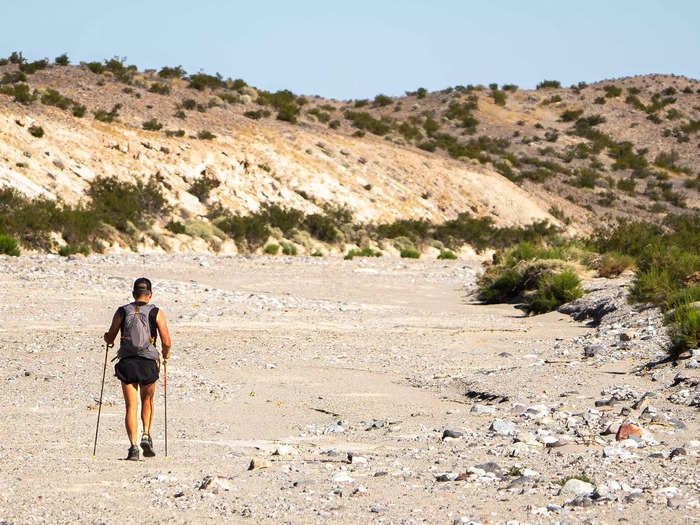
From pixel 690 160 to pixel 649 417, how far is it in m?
81.2

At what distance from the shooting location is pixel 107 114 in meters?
45.2

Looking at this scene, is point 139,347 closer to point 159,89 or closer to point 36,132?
→ point 36,132

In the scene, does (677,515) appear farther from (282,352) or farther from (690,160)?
(690,160)

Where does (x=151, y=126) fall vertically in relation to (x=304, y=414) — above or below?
above

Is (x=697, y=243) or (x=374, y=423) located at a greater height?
(x=697, y=243)

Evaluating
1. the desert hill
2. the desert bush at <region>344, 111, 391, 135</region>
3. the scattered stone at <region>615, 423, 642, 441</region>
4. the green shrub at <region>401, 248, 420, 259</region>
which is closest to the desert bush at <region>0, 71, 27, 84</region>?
the desert hill

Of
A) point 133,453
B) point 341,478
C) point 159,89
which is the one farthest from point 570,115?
point 341,478

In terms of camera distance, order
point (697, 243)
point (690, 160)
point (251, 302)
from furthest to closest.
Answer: point (690, 160), point (697, 243), point (251, 302)

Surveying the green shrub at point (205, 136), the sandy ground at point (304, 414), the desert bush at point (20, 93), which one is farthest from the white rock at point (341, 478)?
the green shrub at point (205, 136)

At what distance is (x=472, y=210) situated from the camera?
180 feet

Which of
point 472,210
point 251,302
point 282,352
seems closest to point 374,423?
point 282,352

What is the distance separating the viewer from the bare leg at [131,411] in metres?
7.10

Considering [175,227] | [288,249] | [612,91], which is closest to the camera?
[175,227]

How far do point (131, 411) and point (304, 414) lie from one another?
8.35ft
